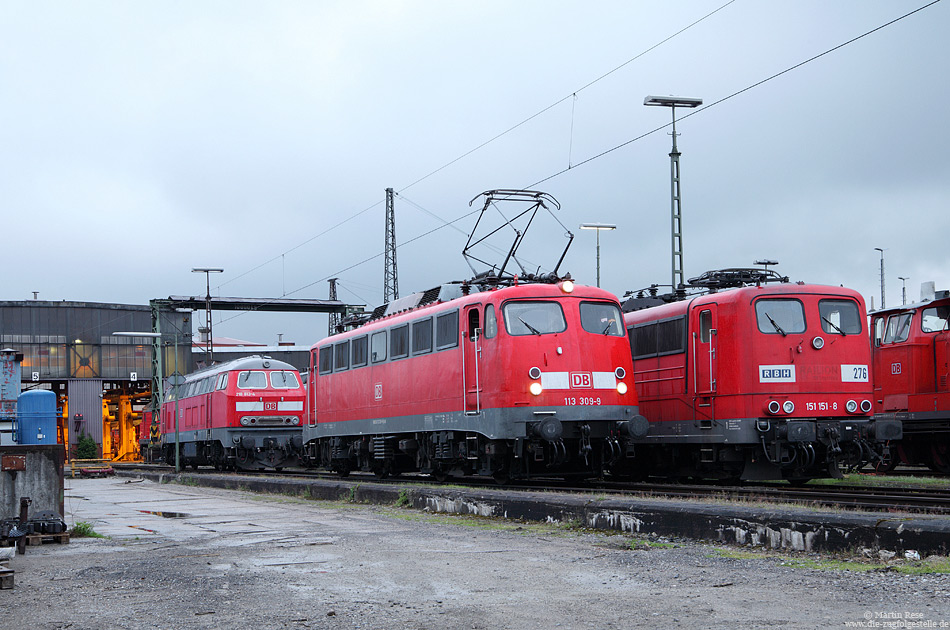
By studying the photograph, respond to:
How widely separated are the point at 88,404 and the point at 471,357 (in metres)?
56.6

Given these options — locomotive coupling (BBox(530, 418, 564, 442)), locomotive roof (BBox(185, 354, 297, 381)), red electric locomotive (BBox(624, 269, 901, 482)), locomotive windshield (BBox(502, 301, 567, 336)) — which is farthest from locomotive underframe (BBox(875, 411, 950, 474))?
locomotive roof (BBox(185, 354, 297, 381))

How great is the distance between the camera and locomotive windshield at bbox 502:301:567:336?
1606 centimetres

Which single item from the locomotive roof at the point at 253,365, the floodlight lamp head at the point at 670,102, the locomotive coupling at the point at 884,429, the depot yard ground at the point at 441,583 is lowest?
the depot yard ground at the point at 441,583

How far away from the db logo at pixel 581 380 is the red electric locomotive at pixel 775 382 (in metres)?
2.04

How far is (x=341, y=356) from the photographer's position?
23078 mm

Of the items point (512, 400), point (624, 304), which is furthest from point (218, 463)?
point (512, 400)

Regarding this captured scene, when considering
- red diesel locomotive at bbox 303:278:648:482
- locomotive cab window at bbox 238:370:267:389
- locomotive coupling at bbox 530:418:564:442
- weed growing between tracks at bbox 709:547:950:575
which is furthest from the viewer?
locomotive cab window at bbox 238:370:267:389

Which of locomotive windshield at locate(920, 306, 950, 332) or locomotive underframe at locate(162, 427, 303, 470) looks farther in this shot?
locomotive underframe at locate(162, 427, 303, 470)

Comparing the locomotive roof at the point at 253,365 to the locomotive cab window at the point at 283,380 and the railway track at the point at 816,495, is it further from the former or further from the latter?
the railway track at the point at 816,495

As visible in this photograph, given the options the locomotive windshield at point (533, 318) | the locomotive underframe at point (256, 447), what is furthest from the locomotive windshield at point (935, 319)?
the locomotive underframe at point (256, 447)

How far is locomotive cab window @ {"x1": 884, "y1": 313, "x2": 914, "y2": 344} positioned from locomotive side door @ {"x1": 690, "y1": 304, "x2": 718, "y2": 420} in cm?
664

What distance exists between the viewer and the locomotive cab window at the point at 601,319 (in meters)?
16.6

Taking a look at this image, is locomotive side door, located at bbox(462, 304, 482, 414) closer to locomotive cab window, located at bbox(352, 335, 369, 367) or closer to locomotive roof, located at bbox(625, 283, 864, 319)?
locomotive roof, located at bbox(625, 283, 864, 319)

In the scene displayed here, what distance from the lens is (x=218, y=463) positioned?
3103cm
